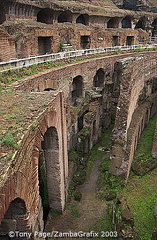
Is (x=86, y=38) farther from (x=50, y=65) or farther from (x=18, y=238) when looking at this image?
(x=18, y=238)

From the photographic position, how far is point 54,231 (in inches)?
293

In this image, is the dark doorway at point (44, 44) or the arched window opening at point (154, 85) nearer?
the dark doorway at point (44, 44)

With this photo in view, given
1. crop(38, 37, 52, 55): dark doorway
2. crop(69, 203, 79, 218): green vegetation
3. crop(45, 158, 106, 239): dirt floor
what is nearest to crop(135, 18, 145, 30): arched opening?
crop(38, 37, 52, 55): dark doorway

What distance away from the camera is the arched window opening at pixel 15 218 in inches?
183

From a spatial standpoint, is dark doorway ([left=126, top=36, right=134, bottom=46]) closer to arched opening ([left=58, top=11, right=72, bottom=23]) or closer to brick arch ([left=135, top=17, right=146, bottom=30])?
arched opening ([left=58, top=11, right=72, bottom=23])

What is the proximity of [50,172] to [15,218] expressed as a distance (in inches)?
115

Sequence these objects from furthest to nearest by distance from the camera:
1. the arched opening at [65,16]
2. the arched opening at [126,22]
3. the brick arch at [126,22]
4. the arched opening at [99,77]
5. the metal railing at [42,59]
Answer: the arched opening at [126,22]
the brick arch at [126,22]
the arched opening at [65,16]
the arched opening at [99,77]
the metal railing at [42,59]

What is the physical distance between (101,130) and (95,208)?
6074mm

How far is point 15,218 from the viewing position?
15.7 feet

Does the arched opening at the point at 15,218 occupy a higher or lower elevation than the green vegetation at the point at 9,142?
lower

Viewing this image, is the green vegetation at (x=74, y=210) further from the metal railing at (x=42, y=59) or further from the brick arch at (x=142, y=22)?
the brick arch at (x=142, y=22)

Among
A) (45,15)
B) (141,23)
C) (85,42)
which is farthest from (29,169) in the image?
(141,23)

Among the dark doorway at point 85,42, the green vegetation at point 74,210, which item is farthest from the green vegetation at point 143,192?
the dark doorway at point 85,42

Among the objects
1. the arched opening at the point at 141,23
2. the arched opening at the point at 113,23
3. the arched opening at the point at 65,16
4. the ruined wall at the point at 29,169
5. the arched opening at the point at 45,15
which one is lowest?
the ruined wall at the point at 29,169
